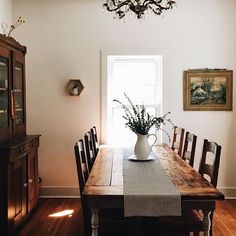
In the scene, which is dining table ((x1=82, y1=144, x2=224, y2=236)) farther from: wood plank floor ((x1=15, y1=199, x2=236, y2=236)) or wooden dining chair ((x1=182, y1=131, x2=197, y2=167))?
wood plank floor ((x1=15, y1=199, x2=236, y2=236))

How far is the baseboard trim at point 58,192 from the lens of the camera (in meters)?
4.96

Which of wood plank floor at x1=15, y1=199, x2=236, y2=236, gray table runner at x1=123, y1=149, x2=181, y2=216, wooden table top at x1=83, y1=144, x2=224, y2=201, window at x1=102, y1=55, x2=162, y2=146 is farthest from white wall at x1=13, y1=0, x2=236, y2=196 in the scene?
gray table runner at x1=123, y1=149, x2=181, y2=216

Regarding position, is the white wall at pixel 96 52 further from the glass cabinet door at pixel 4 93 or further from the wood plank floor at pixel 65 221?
the glass cabinet door at pixel 4 93

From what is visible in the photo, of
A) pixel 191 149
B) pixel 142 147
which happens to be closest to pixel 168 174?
pixel 142 147

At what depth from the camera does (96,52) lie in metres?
4.88

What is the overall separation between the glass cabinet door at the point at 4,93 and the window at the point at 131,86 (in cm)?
156

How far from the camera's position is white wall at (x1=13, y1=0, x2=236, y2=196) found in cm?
484

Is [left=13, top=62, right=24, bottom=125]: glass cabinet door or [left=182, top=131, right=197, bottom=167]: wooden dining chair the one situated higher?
[left=13, top=62, right=24, bottom=125]: glass cabinet door

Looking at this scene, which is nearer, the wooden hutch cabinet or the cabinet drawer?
the wooden hutch cabinet

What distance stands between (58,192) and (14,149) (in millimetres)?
1697

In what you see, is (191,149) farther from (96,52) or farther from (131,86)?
(96,52)

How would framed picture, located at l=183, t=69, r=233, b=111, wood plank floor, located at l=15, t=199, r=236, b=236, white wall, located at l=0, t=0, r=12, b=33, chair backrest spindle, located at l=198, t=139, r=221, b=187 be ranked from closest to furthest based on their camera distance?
chair backrest spindle, located at l=198, t=139, r=221, b=187 → wood plank floor, located at l=15, t=199, r=236, b=236 → white wall, located at l=0, t=0, r=12, b=33 → framed picture, located at l=183, t=69, r=233, b=111

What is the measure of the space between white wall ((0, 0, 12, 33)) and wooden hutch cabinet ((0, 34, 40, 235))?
21.4 inches

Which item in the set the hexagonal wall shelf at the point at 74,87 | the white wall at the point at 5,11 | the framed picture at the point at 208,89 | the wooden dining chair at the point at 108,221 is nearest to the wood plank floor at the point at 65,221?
the wooden dining chair at the point at 108,221
